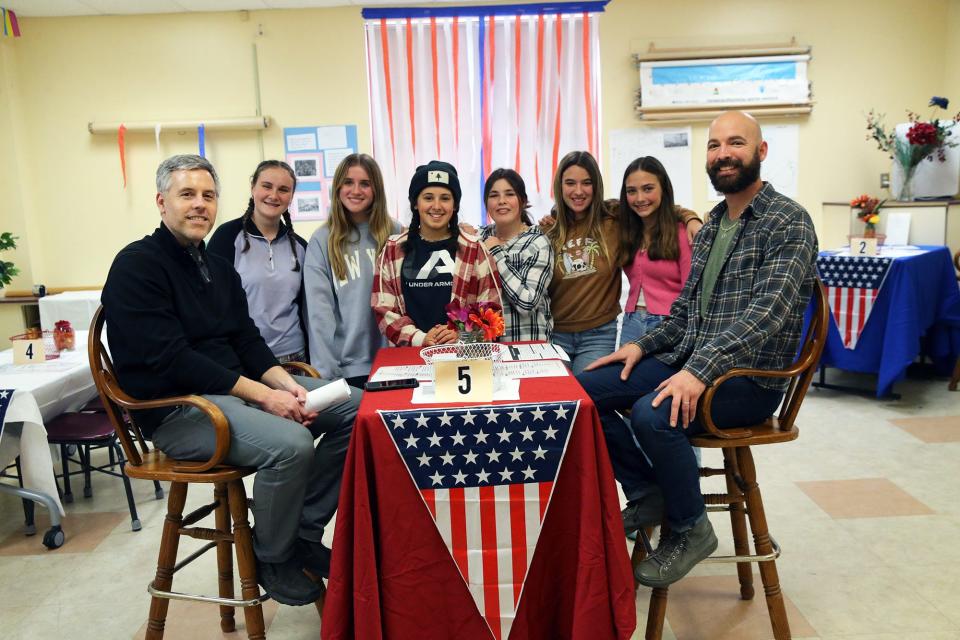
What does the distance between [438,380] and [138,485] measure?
8.13 ft

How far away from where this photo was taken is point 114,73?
5.39 m

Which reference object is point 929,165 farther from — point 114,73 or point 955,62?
point 114,73

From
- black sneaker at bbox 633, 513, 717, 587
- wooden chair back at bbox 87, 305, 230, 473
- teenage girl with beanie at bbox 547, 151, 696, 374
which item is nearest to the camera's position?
wooden chair back at bbox 87, 305, 230, 473

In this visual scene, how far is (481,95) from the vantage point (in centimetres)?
541

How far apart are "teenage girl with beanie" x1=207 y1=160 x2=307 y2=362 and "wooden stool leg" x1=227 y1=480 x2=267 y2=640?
99 cm

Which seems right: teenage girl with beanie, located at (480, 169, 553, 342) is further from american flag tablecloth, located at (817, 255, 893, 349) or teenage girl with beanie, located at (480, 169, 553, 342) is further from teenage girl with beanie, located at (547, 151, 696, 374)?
american flag tablecloth, located at (817, 255, 893, 349)

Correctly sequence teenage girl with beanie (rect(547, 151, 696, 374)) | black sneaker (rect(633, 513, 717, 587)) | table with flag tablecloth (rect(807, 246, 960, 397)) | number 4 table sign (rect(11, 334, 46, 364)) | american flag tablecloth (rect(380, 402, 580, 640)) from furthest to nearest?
table with flag tablecloth (rect(807, 246, 960, 397))
number 4 table sign (rect(11, 334, 46, 364))
teenage girl with beanie (rect(547, 151, 696, 374))
black sneaker (rect(633, 513, 717, 587))
american flag tablecloth (rect(380, 402, 580, 640))

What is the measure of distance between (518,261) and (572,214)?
35 cm

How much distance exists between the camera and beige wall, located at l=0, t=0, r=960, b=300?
17.6ft

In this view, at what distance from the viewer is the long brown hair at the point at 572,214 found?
2850mm

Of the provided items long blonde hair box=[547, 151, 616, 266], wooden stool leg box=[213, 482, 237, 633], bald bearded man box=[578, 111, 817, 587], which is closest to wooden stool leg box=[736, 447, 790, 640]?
bald bearded man box=[578, 111, 817, 587]

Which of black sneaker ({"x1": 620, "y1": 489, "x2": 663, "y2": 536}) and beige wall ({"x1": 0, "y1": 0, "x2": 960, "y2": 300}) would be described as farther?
beige wall ({"x1": 0, "y1": 0, "x2": 960, "y2": 300})

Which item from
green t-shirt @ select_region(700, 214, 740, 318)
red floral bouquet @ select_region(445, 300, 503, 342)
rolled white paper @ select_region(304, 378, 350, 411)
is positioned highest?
green t-shirt @ select_region(700, 214, 740, 318)

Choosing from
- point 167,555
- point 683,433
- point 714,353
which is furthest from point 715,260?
point 167,555
